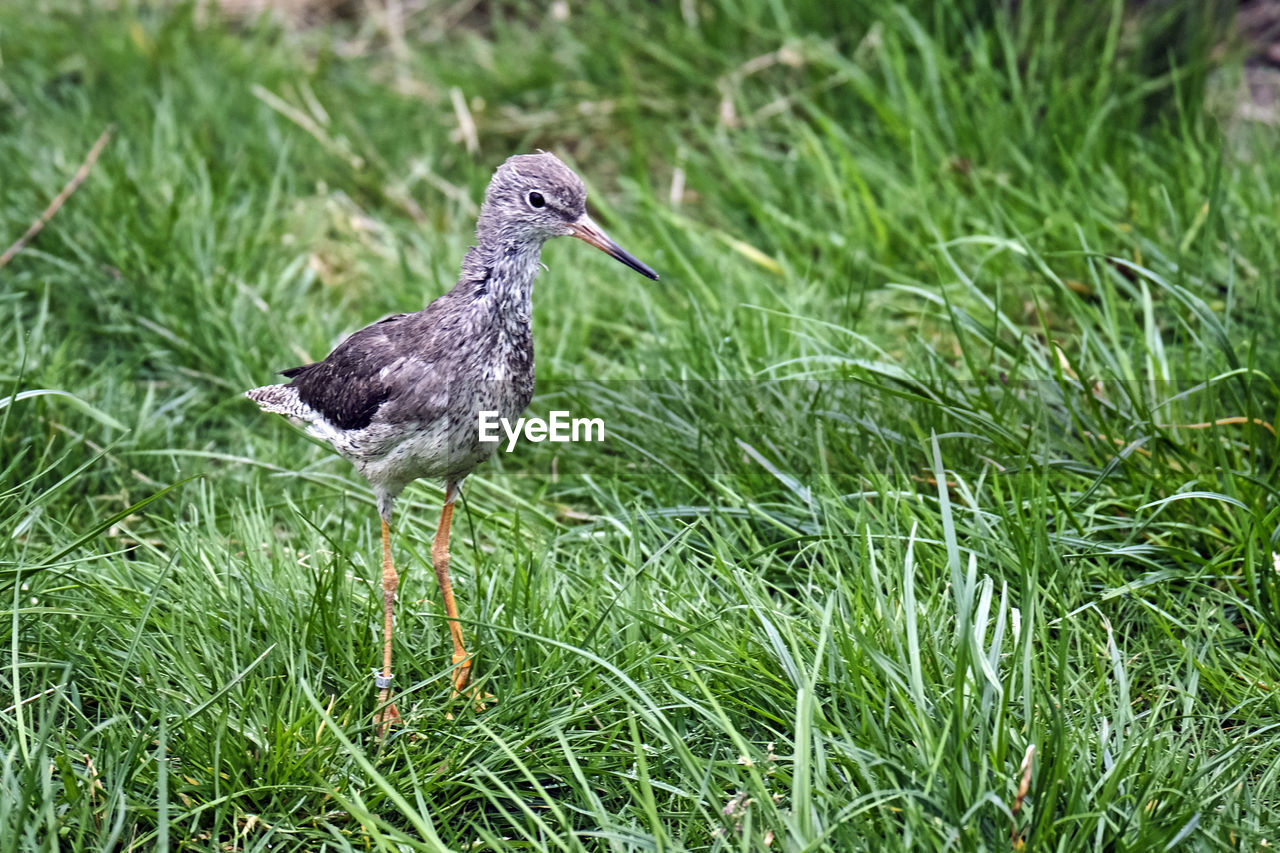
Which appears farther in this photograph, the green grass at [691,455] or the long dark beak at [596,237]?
the long dark beak at [596,237]

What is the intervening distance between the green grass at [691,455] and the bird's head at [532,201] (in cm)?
102

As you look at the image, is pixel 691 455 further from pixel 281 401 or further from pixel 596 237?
pixel 281 401

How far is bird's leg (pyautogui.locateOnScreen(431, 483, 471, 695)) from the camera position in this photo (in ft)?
10.7

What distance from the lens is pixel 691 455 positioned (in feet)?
14.2

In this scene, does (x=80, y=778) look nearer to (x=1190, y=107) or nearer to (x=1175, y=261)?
(x=1175, y=261)

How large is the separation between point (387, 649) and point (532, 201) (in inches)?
48.9

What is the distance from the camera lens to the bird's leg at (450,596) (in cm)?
327

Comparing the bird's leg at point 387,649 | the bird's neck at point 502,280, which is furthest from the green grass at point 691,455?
the bird's neck at point 502,280

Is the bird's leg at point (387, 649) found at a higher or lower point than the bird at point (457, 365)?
lower

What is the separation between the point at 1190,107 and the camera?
18.5 ft

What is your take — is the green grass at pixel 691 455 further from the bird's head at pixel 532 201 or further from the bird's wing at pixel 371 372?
the bird's head at pixel 532 201

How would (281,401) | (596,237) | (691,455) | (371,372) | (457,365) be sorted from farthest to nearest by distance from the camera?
(691,455)
(281,401)
(596,237)
(371,372)
(457,365)
